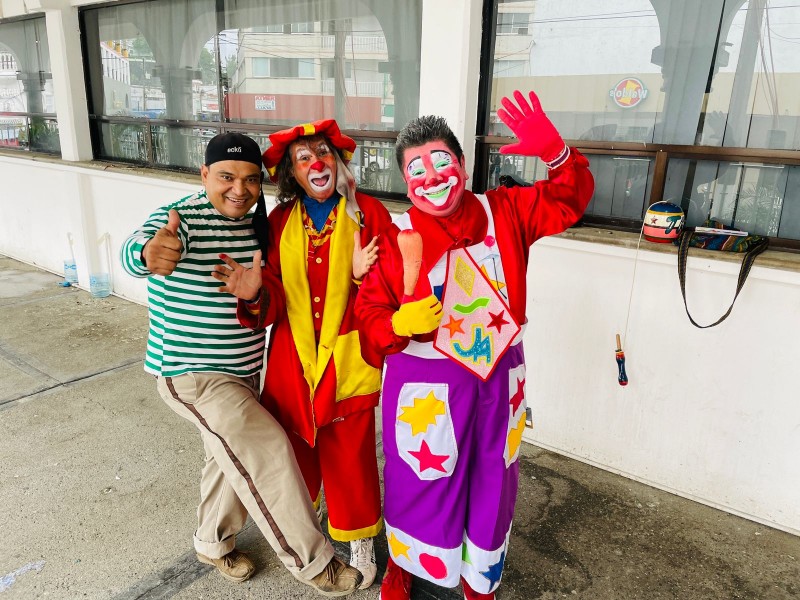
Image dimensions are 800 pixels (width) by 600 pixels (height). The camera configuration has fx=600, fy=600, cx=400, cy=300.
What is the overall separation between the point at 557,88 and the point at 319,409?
6.42ft

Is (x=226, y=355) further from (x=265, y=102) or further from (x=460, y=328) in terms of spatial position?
(x=265, y=102)

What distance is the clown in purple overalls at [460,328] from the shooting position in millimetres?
1680

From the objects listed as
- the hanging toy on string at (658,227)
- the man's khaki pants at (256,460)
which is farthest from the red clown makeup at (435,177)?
the hanging toy on string at (658,227)

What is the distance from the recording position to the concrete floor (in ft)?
6.98

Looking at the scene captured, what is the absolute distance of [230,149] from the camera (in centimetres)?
186

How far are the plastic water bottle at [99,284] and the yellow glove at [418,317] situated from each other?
4.62 metres

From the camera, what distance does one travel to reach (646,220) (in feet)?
8.42

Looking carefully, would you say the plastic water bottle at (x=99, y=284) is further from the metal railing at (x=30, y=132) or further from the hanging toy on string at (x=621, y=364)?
the hanging toy on string at (x=621, y=364)

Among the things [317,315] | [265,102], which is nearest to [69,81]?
[265,102]

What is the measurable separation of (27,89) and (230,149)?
601cm

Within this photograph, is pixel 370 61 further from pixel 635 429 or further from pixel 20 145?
pixel 20 145

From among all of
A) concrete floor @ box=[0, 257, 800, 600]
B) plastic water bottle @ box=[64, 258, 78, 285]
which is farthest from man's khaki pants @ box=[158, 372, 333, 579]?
plastic water bottle @ box=[64, 258, 78, 285]

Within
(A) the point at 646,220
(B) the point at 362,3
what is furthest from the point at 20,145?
(A) the point at 646,220

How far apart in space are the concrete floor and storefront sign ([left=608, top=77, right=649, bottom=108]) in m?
1.72
